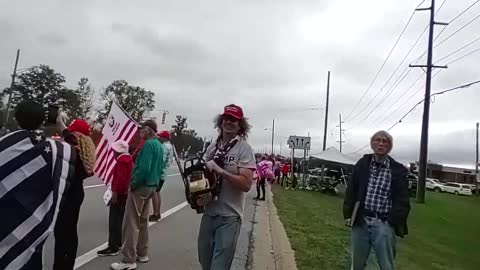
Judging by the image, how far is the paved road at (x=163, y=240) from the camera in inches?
257

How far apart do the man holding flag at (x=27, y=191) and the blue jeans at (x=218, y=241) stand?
135 centimetres

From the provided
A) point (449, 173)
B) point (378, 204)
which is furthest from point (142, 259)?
point (449, 173)

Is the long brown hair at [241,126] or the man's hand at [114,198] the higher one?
the long brown hair at [241,126]

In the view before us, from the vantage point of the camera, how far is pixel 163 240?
830 centimetres

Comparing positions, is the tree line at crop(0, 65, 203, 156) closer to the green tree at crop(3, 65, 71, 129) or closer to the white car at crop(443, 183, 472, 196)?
the green tree at crop(3, 65, 71, 129)

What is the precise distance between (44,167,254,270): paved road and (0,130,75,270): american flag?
2422mm

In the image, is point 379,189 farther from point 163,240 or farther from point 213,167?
point 163,240

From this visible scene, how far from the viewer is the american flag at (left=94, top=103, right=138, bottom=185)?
8.66 m

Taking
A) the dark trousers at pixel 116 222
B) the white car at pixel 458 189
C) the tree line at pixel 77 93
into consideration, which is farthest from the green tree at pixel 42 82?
the dark trousers at pixel 116 222

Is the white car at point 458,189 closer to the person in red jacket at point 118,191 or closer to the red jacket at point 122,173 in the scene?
the person in red jacket at point 118,191

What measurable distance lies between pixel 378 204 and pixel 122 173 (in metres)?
3.41

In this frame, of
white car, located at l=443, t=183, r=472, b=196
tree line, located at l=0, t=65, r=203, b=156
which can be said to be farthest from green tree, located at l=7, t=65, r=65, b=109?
white car, located at l=443, t=183, r=472, b=196

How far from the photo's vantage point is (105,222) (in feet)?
31.7

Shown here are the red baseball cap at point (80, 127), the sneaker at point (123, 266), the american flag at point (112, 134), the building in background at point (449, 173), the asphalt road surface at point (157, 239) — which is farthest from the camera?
→ the building in background at point (449, 173)
